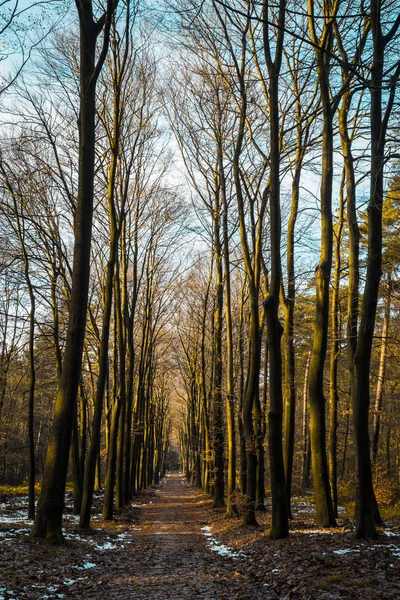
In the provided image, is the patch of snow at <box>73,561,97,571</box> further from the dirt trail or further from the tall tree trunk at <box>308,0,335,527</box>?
the tall tree trunk at <box>308,0,335,527</box>

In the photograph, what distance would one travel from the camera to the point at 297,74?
12.5 m

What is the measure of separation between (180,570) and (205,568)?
381 mm

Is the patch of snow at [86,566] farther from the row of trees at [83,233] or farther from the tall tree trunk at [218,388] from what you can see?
the tall tree trunk at [218,388]

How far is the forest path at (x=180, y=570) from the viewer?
18.9 feet

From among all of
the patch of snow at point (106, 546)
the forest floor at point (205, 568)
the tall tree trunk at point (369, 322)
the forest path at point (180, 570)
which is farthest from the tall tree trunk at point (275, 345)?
the patch of snow at point (106, 546)

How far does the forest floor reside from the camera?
5.39 metres

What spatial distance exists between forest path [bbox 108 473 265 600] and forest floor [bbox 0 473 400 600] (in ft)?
0.04

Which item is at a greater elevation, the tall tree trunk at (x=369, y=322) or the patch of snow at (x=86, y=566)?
the tall tree trunk at (x=369, y=322)

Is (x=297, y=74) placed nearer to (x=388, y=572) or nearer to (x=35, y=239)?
(x=35, y=239)

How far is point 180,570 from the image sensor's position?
755 cm

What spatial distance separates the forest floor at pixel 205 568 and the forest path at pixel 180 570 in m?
0.01

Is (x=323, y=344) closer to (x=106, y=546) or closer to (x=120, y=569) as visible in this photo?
(x=120, y=569)

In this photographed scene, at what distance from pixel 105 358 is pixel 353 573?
7699 millimetres

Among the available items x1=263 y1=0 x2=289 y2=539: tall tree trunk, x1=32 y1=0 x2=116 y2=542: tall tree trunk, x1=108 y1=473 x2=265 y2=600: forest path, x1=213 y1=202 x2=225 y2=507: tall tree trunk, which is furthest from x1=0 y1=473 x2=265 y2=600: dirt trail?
x1=213 y1=202 x2=225 y2=507: tall tree trunk
